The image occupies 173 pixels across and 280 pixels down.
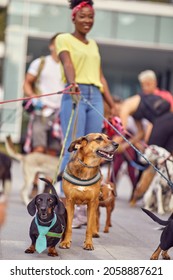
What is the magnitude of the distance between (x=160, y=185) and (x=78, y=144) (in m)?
3.55

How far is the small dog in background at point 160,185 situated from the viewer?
337 inches

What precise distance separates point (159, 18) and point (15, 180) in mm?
15365

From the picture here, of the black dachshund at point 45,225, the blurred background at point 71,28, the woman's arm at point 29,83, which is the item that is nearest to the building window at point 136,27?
the blurred background at point 71,28

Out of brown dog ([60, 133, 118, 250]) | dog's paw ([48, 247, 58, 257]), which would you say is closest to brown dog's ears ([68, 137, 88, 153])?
brown dog ([60, 133, 118, 250])

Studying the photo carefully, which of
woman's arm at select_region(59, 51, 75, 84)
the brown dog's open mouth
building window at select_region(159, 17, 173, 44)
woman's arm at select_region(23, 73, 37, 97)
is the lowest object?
the brown dog's open mouth

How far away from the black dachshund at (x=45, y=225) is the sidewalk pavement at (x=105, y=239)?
0.24 feet

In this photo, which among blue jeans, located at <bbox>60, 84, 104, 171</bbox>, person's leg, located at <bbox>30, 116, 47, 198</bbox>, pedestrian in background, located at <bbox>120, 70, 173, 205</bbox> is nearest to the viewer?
blue jeans, located at <bbox>60, 84, 104, 171</bbox>

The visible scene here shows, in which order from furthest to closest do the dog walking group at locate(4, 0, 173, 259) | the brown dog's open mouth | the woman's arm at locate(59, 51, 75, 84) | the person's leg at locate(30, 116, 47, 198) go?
the person's leg at locate(30, 116, 47, 198)
the woman's arm at locate(59, 51, 75, 84)
the brown dog's open mouth
the dog walking group at locate(4, 0, 173, 259)

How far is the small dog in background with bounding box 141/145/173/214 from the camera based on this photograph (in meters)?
8.55

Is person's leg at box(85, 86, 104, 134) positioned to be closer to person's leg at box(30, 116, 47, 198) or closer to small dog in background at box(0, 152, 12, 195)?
small dog in background at box(0, 152, 12, 195)

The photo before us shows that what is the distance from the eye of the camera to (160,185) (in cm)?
896

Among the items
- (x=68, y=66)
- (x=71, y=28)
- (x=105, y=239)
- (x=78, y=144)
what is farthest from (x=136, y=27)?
(x=78, y=144)

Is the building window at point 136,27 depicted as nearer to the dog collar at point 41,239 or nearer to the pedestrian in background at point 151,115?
the pedestrian in background at point 151,115

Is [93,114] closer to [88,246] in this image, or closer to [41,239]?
[88,246]
